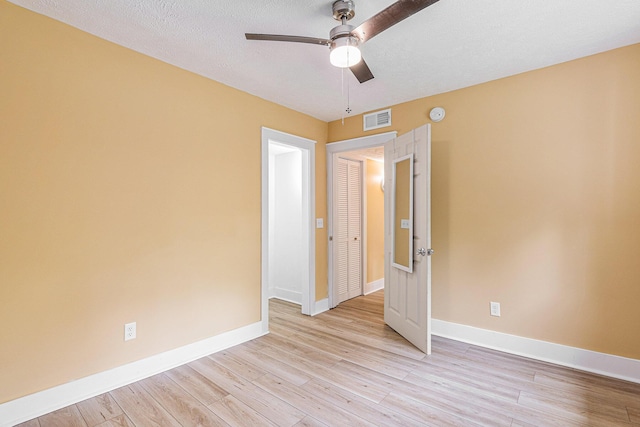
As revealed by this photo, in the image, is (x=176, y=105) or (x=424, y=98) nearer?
(x=176, y=105)

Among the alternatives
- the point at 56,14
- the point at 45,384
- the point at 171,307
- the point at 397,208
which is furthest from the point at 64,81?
the point at 397,208

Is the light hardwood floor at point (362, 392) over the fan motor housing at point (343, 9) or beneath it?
beneath

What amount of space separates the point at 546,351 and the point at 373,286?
269cm

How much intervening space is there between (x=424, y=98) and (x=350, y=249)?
7.63ft

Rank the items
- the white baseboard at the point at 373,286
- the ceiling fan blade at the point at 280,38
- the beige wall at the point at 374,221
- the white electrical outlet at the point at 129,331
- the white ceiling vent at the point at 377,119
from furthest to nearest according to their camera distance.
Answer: the beige wall at the point at 374,221 < the white baseboard at the point at 373,286 < the white ceiling vent at the point at 377,119 < the white electrical outlet at the point at 129,331 < the ceiling fan blade at the point at 280,38

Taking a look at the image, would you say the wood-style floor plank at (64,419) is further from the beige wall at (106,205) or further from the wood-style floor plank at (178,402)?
the wood-style floor plank at (178,402)

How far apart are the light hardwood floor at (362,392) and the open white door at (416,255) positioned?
0.28 m

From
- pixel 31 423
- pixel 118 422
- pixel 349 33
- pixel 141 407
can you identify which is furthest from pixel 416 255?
pixel 31 423

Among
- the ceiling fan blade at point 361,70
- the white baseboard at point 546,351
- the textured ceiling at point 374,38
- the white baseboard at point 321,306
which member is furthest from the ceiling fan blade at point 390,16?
the white baseboard at point 321,306

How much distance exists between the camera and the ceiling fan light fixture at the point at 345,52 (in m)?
1.65

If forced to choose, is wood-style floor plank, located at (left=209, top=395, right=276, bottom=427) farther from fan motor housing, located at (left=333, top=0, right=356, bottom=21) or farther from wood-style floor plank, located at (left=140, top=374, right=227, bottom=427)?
fan motor housing, located at (left=333, top=0, right=356, bottom=21)

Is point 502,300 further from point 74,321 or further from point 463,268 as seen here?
point 74,321

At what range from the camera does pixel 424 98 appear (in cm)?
323

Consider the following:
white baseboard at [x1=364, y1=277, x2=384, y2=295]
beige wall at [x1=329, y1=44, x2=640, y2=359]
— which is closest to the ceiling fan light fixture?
beige wall at [x1=329, y1=44, x2=640, y2=359]
